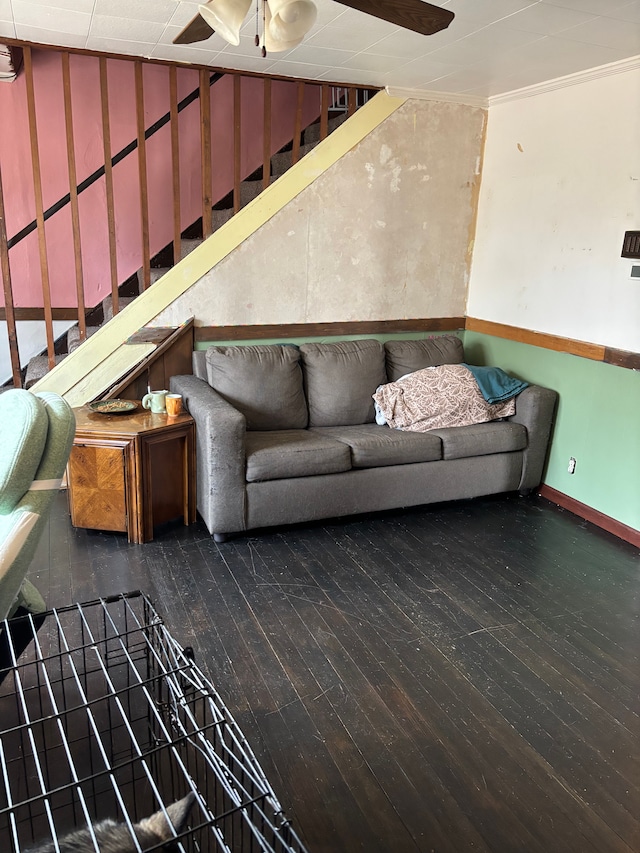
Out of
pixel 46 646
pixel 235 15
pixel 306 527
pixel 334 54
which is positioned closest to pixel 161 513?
pixel 306 527

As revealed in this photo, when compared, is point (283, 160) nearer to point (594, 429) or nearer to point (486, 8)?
point (486, 8)

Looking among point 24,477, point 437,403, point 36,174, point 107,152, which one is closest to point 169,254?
point 107,152

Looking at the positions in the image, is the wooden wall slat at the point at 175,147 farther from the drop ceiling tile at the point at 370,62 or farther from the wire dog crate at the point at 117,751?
the wire dog crate at the point at 117,751

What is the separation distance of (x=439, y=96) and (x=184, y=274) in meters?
2.02

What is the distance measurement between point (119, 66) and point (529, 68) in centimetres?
268

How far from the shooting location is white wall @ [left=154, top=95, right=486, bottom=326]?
395 cm

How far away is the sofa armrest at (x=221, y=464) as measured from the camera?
3105mm

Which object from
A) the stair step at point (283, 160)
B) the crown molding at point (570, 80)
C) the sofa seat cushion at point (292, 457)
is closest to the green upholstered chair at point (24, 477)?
the sofa seat cushion at point (292, 457)

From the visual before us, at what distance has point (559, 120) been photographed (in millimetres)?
3689

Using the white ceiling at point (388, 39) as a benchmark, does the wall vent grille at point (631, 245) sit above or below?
below

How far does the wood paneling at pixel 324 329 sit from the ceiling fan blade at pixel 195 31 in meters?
1.82

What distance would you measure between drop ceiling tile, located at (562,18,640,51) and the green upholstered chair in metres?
2.72

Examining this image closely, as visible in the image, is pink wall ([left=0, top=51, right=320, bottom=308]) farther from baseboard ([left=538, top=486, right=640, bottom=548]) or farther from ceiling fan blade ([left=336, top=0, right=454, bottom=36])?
baseboard ([left=538, top=486, right=640, bottom=548])

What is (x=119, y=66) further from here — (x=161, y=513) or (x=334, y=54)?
(x=161, y=513)
